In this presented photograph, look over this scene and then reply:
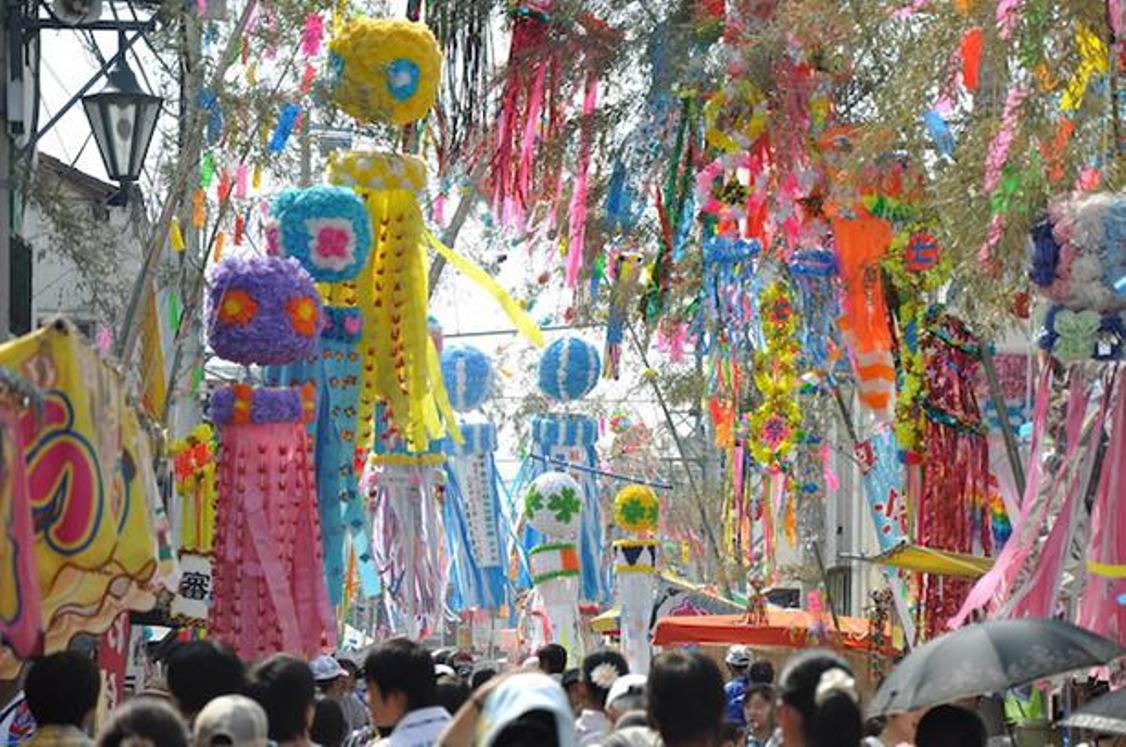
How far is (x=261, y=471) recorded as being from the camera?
53.3ft

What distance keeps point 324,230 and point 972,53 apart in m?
4.87

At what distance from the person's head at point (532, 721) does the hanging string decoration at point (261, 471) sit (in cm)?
951

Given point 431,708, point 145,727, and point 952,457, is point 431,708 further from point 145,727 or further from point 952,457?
point 952,457

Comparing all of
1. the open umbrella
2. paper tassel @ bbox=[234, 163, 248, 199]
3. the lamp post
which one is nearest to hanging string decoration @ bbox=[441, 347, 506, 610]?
paper tassel @ bbox=[234, 163, 248, 199]

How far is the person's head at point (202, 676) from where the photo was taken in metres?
8.69

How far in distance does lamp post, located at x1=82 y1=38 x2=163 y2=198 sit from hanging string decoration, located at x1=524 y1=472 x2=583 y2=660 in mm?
16445

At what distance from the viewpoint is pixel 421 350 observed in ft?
59.9

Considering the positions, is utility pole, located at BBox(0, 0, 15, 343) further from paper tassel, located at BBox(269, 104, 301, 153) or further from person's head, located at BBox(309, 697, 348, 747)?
person's head, located at BBox(309, 697, 348, 747)

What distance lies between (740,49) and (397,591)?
716 centimetres

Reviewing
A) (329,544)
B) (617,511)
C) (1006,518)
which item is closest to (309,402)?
(329,544)

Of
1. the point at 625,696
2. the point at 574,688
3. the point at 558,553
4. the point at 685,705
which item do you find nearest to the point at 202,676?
the point at 685,705

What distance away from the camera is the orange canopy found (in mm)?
23266

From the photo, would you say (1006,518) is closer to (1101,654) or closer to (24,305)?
(24,305)

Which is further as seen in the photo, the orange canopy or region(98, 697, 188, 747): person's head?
the orange canopy
